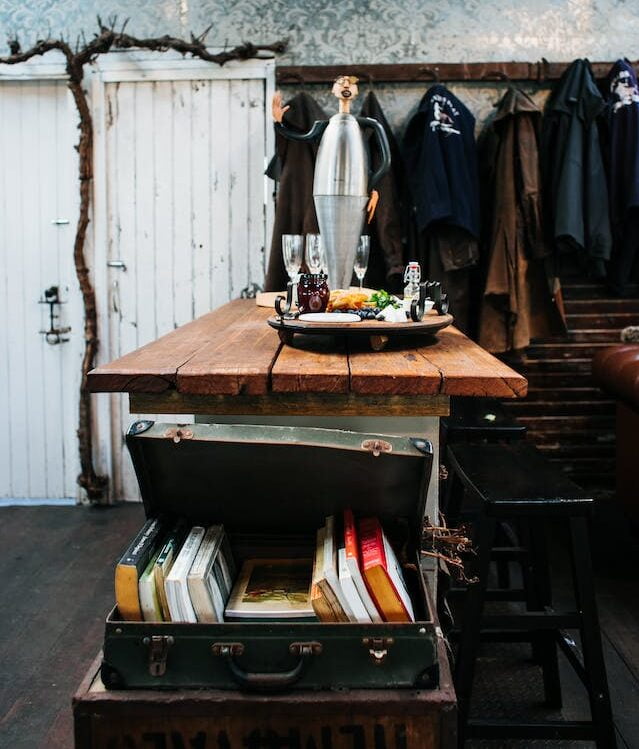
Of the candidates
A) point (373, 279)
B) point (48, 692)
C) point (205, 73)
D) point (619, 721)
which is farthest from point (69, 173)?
point (619, 721)

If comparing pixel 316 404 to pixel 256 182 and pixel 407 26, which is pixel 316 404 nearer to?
pixel 256 182

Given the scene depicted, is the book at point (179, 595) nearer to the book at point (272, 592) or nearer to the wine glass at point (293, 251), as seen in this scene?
the book at point (272, 592)

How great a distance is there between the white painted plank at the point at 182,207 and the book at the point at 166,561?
7.99 ft

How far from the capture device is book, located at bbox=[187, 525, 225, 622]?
3.50 feet

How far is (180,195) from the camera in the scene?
11.6 ft

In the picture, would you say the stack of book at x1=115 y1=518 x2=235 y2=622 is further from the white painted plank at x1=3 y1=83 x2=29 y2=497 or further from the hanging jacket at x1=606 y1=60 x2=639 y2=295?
the white painted plank at x1=3 y1=83 x2=29 y2=497

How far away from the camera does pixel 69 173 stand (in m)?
3.52

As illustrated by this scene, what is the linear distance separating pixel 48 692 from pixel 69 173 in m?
2.35

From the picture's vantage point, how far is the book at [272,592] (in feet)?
3.69

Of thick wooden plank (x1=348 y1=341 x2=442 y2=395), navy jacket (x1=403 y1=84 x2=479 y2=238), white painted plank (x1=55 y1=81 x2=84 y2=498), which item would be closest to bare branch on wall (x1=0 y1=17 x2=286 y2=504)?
white painted plank (x1=55 y1=81 x2=84 y2=498)

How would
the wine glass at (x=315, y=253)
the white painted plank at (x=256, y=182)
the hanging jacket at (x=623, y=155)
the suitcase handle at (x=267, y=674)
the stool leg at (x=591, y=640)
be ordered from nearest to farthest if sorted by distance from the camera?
the suitcase handle at (x=267, y=674) → the stool leg at (x=591, y=640) → the wine glass at (x=315, y=253) → the hanging jacket at (x=623, y=155) → the white painted plank at (x=256, y=182)

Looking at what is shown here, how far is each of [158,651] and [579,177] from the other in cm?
271

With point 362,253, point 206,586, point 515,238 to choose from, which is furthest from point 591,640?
point 515,238

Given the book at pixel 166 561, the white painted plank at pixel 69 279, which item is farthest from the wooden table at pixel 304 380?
the white painted plank at pixel 69 279
